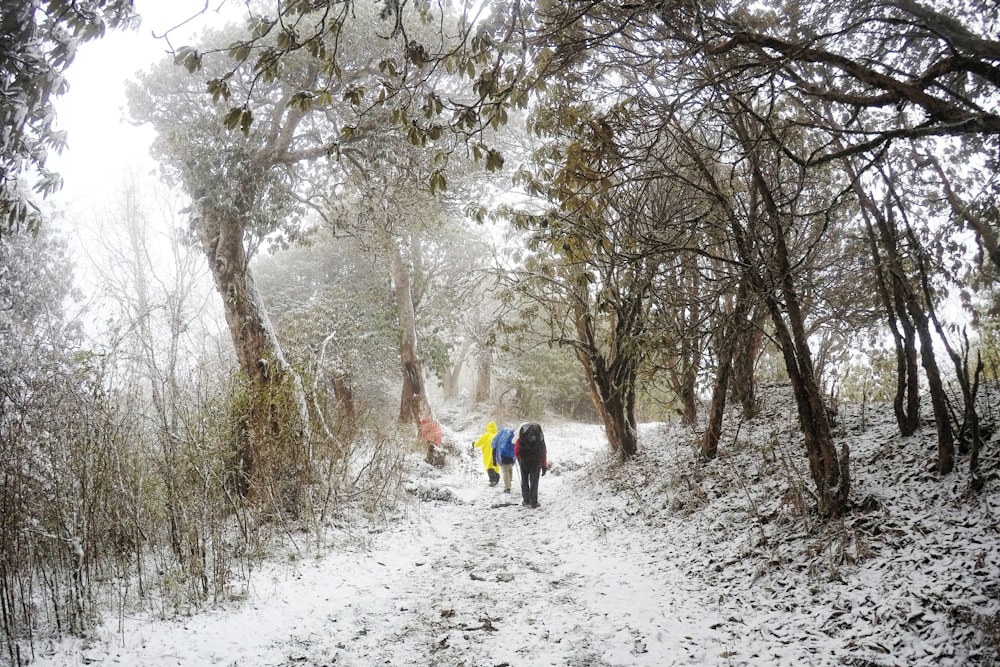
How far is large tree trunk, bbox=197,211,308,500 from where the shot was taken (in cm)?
709

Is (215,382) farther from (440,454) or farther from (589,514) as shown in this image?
(440,454)

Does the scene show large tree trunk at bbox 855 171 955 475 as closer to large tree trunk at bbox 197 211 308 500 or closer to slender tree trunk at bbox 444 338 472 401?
large tree trunk at bbox 197 211 308 500

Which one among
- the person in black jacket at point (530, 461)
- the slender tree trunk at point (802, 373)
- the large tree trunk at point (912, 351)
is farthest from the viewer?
the person in black jacket at point (530, 461)

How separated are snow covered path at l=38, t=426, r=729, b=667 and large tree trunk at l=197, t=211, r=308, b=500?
1522 millimetres

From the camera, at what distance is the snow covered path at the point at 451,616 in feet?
12.8

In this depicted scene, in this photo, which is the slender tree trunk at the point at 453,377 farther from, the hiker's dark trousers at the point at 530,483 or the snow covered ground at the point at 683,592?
the snow covered ground at the point at 683,592

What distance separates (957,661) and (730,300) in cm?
738

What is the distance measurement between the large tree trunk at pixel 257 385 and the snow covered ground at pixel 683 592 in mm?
1554

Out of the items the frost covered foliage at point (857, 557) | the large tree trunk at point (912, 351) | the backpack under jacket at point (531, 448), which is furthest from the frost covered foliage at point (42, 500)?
the large tree trunk at point (912, 351)

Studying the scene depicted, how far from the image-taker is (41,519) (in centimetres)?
448

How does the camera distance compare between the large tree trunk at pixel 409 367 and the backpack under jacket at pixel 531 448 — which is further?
the large tree trunk at pixel 409 367

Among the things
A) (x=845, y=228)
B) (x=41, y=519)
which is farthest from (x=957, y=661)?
(x=845, y=228)

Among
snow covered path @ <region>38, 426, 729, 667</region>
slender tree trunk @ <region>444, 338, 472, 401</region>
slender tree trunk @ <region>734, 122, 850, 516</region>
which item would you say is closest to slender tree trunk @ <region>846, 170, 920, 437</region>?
slender tree trunk @ <region>734, 122, 850, 516</region>

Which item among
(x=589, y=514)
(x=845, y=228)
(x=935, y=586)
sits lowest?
(x=589, y=514)
